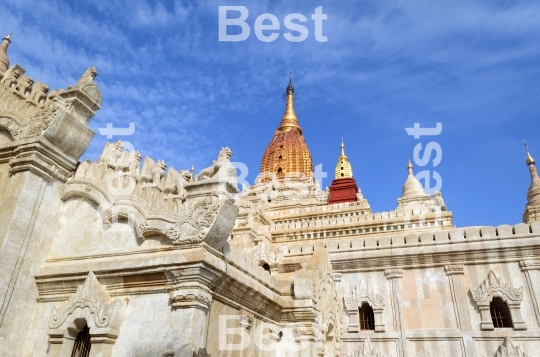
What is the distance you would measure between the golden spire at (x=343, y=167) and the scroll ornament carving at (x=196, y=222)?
159 ft

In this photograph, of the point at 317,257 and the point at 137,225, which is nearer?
the point at 137,225

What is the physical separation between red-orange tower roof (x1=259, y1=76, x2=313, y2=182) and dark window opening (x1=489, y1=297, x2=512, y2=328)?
41.3 m

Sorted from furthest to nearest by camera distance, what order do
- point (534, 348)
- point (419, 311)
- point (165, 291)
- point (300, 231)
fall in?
point (300, 231) < point (419, 311) < point (534, 348) < point (165, 291)

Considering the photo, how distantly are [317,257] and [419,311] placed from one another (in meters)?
7.49

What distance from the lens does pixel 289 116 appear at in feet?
237

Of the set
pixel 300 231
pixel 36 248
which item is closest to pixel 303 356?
pixel 36 248

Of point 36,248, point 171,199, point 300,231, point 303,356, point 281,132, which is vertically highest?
point 281,132

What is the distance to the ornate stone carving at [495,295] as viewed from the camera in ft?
48.9

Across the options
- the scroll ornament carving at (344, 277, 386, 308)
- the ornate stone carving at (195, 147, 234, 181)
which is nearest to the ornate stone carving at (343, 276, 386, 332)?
the scroll ornament carving at (344, 277, 386, 308)

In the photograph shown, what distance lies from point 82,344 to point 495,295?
1362cm

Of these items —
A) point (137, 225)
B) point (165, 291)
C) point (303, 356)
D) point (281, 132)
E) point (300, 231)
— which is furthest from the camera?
point (281, 132)

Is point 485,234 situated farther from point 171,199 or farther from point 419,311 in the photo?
point 171,199

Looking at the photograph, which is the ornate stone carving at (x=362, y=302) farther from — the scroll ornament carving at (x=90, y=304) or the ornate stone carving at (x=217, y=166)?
the scroll ornament carving at (x=90, y=304)

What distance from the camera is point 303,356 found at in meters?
9.03
